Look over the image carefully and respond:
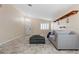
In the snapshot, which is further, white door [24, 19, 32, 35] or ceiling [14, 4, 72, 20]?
white door [24, 19, 32, 35]

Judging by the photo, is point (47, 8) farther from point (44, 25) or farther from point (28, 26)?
point (44, 25)

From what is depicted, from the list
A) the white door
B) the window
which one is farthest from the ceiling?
Result: the window

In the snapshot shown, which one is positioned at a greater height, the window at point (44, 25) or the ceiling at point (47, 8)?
the ceiling at point (47, 8)

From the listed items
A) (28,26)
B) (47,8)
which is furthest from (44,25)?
(47,8)

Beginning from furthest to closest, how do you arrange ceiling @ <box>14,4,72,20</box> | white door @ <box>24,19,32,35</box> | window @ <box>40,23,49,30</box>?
window @ <box>40,23,49,30</box> → white door @ <box>24,19,32,35</box> → ceiling @ <box>14,4,72,20</box>

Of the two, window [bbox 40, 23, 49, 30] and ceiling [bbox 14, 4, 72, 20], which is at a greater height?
ceiling [bbox 14, 4, 72, 20]

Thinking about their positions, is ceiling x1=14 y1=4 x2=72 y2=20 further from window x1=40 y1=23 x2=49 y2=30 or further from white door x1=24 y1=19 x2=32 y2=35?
window x1=40 y1=23 x2=49 y2=30

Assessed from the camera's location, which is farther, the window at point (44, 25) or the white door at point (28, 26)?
the window at point (44, 25)

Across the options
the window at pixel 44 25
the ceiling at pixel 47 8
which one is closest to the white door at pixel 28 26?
the window at pixel 44 25

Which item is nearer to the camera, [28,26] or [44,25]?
[28,26]

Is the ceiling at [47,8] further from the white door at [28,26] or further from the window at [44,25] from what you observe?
the window at [44,25]

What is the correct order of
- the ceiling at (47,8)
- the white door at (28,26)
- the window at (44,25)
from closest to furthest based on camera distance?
1. the ceiling at (47,8)
2. the white door at (28,26)
3. the window at (44,25)

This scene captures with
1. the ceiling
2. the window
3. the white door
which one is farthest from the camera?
the window
